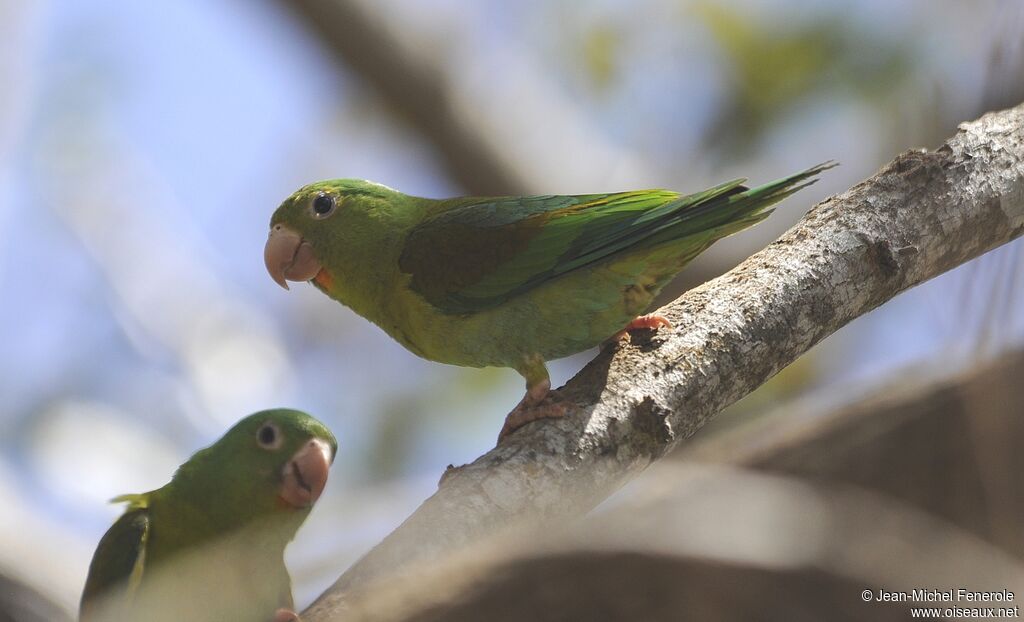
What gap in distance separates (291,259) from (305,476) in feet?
4.62

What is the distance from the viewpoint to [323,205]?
5.20 metres

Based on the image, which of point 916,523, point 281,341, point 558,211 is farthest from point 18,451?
point 916,523

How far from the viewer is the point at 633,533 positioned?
6.59 feet

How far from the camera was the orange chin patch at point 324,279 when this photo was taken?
5195 millimetres

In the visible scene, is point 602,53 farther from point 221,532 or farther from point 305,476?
point 221,532

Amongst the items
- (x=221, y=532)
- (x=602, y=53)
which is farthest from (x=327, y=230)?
A: (x=602, y=53)

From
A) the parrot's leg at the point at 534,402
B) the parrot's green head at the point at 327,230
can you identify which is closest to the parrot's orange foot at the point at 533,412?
the parrot's leg at the point at 534,402

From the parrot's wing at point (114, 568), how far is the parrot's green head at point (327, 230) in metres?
1.60

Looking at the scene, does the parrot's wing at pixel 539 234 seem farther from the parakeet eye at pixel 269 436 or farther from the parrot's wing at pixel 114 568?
the parrot's wing at pixel 114 568

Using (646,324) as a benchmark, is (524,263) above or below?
above

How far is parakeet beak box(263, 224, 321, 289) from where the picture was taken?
5164mm

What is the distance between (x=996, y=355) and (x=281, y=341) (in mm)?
10218

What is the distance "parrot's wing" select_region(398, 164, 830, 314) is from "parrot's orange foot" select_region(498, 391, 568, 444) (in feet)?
2.60

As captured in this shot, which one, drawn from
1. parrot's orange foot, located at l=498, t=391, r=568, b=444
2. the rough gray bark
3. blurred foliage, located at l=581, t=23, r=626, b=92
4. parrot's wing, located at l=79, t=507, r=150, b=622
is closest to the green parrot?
parrot's wing, located at l=79, t=507, r=150, b=622
